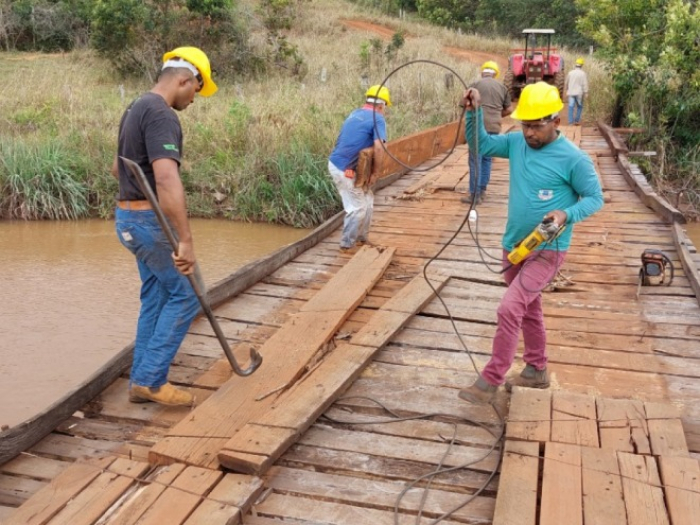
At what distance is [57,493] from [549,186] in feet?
8.19

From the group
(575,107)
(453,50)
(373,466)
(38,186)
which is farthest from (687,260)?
(453,50)

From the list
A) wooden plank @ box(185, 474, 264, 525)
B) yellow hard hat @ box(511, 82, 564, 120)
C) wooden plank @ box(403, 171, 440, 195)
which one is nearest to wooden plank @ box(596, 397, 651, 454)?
yellow hard hat @ box(511, 82, 564, 120)

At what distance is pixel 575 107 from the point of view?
15523mm

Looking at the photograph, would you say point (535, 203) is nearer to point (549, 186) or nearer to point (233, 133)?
point (549, 186)

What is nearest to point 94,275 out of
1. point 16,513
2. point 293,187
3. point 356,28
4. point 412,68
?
point 293,187

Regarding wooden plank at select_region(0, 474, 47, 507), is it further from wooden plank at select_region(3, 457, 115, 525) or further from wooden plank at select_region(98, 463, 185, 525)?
wooden plank at select_region(98, 463, 185, 525)

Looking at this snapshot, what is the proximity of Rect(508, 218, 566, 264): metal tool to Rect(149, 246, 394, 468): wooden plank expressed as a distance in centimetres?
126

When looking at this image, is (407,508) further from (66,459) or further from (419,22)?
(419,22)

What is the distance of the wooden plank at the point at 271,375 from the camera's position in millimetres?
3059

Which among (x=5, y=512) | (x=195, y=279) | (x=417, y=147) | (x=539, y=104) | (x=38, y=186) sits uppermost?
(x=539, y=104)

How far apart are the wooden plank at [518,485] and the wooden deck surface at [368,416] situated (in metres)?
0.01

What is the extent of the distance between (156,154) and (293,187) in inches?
311

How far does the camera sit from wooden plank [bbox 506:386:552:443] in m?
3.16

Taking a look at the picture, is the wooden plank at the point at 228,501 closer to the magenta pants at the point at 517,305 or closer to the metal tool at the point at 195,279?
the metal tool at the point at 195,279
